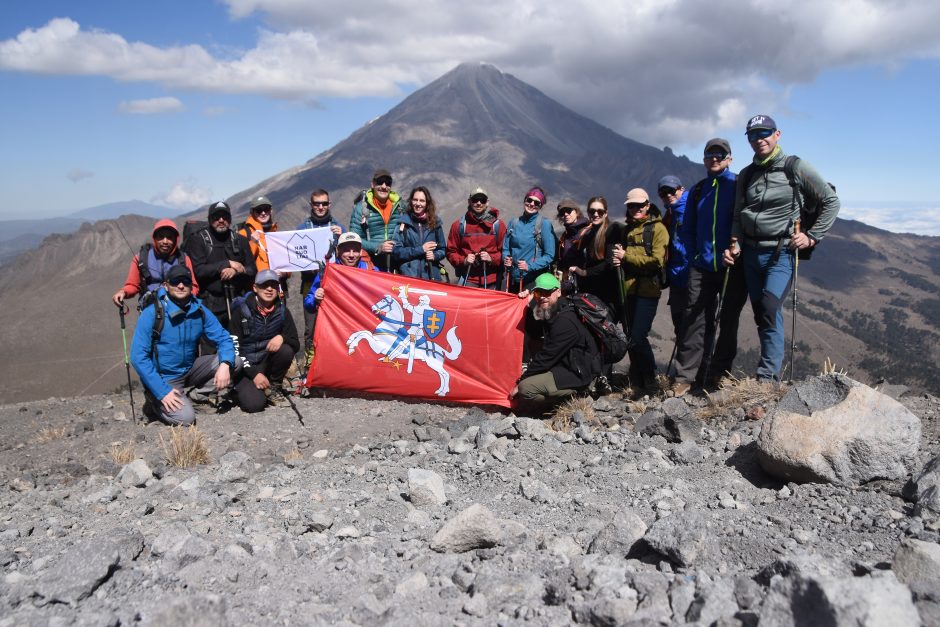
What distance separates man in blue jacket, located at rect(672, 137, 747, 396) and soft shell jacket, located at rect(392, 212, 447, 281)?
3.56 m

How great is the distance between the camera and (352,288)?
28.4 feet

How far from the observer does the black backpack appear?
7.50m

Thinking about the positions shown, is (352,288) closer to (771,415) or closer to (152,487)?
(152,487)

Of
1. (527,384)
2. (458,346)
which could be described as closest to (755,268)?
(527,384)

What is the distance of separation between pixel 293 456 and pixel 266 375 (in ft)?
7.03

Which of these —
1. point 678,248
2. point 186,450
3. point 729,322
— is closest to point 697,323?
point 729,322

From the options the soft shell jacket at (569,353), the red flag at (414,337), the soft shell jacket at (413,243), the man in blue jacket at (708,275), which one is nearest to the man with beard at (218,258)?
the red flag at (414,337)

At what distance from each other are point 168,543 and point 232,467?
184 centimetres

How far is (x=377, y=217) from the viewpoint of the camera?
374 inches

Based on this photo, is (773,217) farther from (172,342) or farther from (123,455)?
(123,455)

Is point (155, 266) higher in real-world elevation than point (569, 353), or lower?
higher

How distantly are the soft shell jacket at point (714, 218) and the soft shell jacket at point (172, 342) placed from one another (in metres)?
5.65

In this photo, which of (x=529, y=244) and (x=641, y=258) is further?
(x=529, y=244)

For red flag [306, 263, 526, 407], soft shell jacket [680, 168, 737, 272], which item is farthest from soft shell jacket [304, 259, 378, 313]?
soft shell jacket [680, 168, 737, 272]
